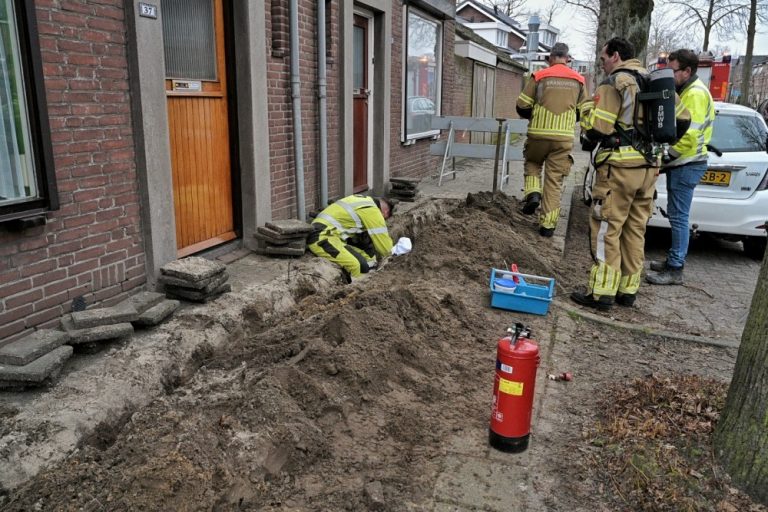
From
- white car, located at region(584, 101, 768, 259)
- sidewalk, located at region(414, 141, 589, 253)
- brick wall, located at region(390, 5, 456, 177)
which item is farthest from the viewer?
brick wall, located at region(390, 5, 456, 177)

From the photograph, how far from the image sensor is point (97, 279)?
4.29 meters

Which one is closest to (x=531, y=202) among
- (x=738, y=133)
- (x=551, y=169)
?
(x=551, y=169)

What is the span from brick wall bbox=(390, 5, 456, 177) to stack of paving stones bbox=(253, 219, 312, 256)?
4.60 metres

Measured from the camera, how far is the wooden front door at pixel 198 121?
17.4 ft

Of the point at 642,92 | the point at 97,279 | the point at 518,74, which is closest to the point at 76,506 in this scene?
the point at 97,279

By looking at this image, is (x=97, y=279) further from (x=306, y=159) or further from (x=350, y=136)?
(x=350, y=136)

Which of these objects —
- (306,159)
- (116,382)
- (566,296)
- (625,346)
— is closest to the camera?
(116,382)

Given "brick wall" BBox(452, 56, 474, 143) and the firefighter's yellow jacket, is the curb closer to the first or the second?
the firefighter's yellow jacket

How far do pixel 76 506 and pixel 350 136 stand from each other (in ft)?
21.5

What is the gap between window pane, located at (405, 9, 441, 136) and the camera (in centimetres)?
1108

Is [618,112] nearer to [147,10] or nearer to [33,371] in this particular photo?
[147,10]

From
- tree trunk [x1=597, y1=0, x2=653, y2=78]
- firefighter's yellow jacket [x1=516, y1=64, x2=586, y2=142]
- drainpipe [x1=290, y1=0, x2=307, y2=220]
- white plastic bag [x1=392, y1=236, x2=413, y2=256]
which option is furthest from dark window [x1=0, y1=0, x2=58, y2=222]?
tree trunk [x1=597, y1=0, x2=653, y2=78]

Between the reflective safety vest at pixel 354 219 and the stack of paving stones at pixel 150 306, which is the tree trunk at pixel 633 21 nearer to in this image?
the reflective safety vest at pixel 354 219

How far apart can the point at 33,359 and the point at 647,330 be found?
4.51 metres
